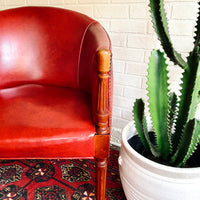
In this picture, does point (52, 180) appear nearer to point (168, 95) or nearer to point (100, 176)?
point (100, 176)

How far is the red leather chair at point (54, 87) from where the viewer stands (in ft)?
2.40

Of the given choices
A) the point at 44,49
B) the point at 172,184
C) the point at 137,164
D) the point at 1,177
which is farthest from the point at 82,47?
the point at 1,177

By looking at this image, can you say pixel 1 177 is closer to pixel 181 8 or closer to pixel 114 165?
pixel 114 165

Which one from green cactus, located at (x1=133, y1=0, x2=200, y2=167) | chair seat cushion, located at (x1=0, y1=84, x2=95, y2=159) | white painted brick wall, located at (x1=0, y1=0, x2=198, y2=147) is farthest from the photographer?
white painted brick wall, located at (x1=0, y1=0, x2=198, y2=147)

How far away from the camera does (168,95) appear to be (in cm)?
67

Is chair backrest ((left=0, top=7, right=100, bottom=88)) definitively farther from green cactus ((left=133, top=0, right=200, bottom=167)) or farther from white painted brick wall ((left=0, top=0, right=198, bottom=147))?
green cactus ((left=133, top=0, right=200, bottom=167))

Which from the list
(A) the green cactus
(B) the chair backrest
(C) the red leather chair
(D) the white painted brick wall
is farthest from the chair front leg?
(D) the white painted brick wall

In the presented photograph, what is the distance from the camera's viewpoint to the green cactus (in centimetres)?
58

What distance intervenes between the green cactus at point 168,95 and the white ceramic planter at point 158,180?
A: 0.22ft

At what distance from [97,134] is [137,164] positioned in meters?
0.18

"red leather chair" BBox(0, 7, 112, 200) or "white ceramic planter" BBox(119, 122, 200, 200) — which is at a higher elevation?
"red leather chair" BBox(0, 7, 112, 200)

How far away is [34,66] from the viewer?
1.11 metres

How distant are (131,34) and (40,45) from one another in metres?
0.52

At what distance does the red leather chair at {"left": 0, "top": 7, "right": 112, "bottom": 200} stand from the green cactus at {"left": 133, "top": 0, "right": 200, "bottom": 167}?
162mm
